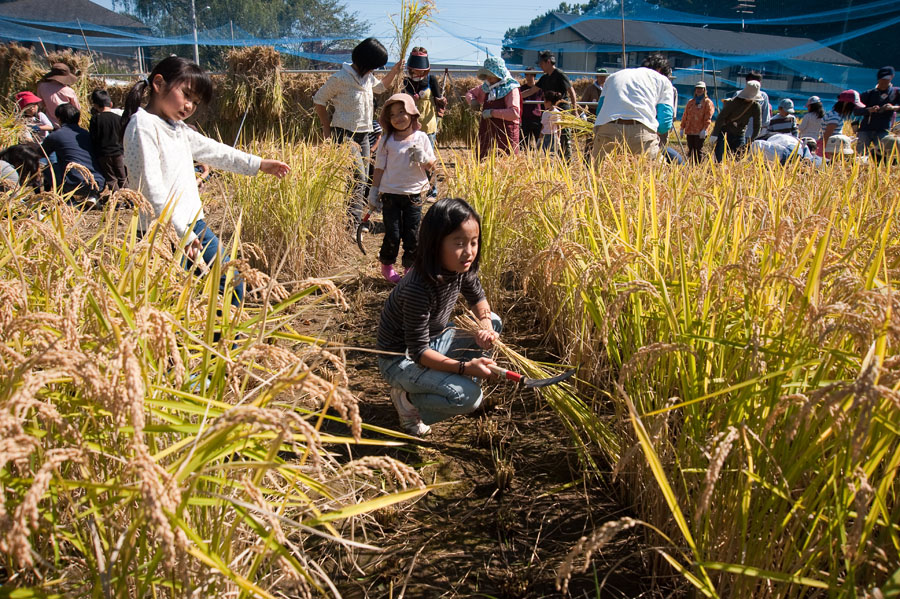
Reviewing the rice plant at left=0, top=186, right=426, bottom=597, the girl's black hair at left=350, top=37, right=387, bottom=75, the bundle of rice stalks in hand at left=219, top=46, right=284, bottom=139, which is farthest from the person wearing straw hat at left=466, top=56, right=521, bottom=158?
the bundle of rice stalks in hand at left=219, top=46, right=284, bottom=139

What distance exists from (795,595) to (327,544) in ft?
3.76

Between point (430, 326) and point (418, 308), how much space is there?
0.81ft

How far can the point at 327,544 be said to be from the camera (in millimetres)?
1672

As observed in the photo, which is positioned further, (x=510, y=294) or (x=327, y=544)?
(x=510, y=294)

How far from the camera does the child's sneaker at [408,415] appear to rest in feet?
7.36

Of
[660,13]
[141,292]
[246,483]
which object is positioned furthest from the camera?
[660,13]

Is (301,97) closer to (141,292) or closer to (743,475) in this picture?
(141,292)

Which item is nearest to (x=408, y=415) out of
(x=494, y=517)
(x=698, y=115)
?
(x=494, y=517)

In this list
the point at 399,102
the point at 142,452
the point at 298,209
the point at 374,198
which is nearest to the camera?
the point at 142,452

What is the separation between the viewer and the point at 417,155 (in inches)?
150

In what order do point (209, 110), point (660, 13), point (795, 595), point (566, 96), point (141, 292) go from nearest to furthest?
point (795, 595)
point (141, 292)
point (566, 96)
point (209, 110)
point (660, 13)

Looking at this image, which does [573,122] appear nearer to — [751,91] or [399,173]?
[399,173]

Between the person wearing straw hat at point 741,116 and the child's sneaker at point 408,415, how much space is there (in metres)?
5.83

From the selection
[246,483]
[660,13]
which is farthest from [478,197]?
[660,13]
